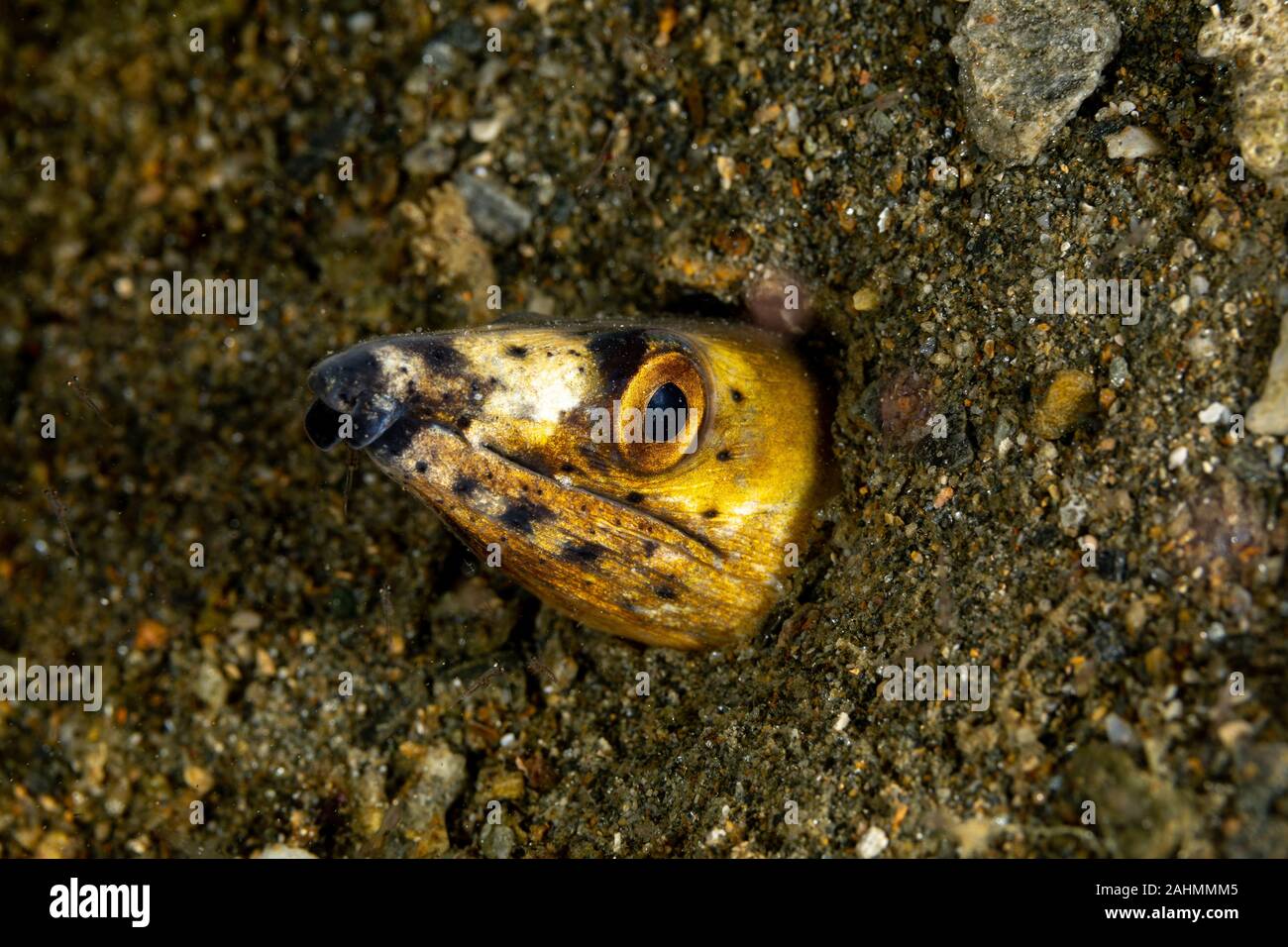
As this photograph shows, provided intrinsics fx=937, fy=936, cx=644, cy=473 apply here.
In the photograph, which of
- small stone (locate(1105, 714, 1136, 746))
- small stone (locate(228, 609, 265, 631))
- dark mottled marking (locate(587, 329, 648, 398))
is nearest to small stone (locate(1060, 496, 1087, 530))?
small stone (locate(1105, 714, 1136, 746))

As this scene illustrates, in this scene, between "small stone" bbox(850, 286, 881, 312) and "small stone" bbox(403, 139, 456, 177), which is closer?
"small stone" bbox(850, 286, 881, 312)

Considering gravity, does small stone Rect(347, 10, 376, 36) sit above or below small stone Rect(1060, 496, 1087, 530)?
above

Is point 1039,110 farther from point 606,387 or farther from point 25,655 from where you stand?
point 25,655

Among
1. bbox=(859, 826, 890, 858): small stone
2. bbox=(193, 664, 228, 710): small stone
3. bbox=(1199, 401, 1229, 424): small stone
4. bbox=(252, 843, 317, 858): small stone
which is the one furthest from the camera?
bbox=(193, 664, 228, 710): small stone

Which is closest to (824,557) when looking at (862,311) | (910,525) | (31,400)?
(910,525)

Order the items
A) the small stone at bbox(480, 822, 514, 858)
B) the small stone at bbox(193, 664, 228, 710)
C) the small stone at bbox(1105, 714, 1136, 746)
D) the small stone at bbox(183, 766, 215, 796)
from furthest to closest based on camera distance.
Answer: the small stone at bbox(193, 664, 228, 710)
the small stone at bbox(183, 766, 215, 796)
the small stone at bbox(480, 822, 514, 858)
the small stone at bbox(1105, 714, 1136, 746)

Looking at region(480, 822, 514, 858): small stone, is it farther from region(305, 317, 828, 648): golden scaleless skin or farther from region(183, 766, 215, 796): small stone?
region(183, 766, 215, 796): small stone
